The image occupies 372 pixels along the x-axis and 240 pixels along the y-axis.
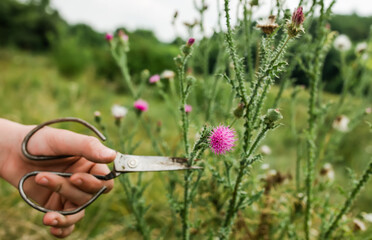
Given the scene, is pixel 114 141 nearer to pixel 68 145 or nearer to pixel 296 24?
pixel 68 145

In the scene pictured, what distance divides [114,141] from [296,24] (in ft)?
7.58

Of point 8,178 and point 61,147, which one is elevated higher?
point 61,147

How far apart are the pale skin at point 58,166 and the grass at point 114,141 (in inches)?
9.0

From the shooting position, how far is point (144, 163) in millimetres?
736

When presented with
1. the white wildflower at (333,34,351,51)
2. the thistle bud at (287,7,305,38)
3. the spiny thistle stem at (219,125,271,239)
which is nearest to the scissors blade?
the spiny thistle stem at (219,125,271,239)

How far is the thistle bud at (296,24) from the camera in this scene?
1.62 feet

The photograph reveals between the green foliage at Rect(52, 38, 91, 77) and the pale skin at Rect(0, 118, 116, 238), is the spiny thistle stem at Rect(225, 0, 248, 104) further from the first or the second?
the green foliage at Rect(52, 38, 91, 77)

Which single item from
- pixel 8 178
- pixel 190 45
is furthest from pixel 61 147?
pixel 190 45

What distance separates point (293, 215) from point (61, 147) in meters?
0.90

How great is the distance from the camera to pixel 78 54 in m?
6.84

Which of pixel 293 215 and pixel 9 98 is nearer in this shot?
pixel 293 215

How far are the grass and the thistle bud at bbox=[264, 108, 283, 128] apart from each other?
23cm

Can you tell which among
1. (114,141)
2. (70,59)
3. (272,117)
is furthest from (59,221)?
(70,59)

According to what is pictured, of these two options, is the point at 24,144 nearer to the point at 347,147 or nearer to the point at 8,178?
the point at 8,178
